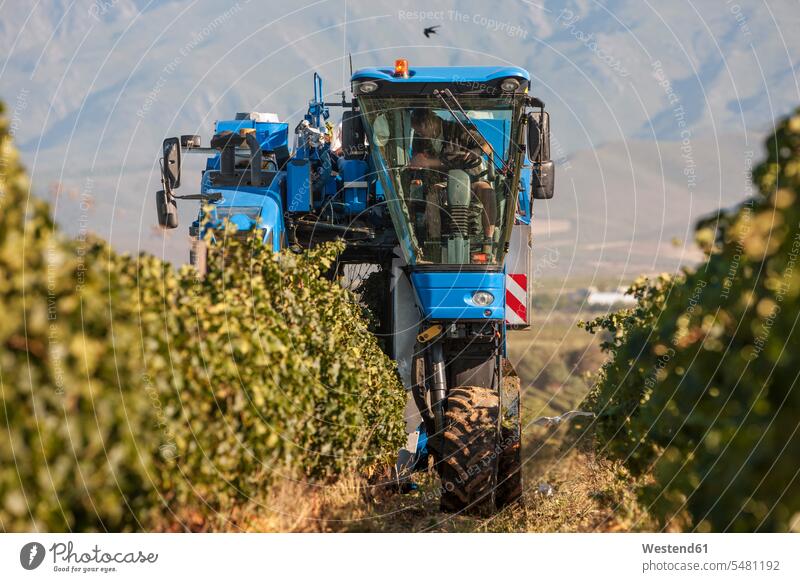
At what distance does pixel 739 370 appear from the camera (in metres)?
4.46

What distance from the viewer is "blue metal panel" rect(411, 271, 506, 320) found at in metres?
10.5

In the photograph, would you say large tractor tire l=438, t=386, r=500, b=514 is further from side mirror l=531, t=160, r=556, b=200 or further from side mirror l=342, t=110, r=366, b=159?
side mirror l=342, t=110, r=366, b=159

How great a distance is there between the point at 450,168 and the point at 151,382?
5.68 metres

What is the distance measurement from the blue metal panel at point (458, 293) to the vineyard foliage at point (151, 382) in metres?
1.14

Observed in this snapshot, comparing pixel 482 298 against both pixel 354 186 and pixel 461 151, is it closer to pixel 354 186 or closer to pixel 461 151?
pixel 461 151

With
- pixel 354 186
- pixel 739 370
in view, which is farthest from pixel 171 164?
pixel 739 370

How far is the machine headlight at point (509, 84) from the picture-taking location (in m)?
10.4

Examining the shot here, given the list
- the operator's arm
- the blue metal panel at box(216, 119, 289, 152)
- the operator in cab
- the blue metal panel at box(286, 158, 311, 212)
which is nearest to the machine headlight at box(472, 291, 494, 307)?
the operator in cab

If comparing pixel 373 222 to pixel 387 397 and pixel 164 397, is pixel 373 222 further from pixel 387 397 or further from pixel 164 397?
pixel 164 397

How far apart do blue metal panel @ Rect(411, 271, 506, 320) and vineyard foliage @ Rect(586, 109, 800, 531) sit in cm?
456

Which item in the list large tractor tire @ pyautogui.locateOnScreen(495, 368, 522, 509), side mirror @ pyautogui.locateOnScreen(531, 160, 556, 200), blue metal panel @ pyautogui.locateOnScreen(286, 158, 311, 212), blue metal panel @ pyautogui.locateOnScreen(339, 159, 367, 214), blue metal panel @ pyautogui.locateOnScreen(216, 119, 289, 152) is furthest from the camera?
blue metal panel @ pyautogui.locateOnScreen(216, 119, 289, 152)

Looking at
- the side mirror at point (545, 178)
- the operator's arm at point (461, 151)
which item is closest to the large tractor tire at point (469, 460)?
the operator's arm at point (461, 151)

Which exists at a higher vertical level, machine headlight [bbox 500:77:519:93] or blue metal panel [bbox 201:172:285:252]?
machine headlight [bbox 500:77:519:93]
